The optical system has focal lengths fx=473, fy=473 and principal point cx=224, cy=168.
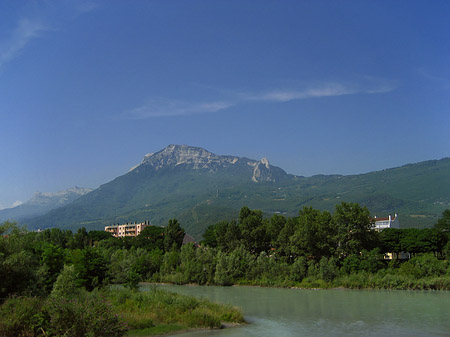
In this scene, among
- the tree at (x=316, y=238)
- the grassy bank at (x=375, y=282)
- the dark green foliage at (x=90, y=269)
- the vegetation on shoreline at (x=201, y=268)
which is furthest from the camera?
the tree at (x=316, y=238)

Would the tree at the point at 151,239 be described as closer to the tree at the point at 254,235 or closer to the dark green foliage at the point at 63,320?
the tree at the point at 254,235

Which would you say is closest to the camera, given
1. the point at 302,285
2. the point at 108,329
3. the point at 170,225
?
the point at 108,329

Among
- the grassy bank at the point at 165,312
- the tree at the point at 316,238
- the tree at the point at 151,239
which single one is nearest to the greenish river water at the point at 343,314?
the grassy bank at the point at 165,312

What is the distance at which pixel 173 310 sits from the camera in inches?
1182

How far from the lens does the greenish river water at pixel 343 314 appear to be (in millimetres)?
27891

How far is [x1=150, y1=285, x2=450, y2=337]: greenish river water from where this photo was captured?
1098 inches

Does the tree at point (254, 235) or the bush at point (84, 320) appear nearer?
the bush at point (84, 320)

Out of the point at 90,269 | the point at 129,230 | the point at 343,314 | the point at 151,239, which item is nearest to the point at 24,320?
the point at 90,269

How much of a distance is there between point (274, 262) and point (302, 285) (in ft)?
22.2

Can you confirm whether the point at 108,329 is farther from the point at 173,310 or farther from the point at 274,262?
the point at 274,262

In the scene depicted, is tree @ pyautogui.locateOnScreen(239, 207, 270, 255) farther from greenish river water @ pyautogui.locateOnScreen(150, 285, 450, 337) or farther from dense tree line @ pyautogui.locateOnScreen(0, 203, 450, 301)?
greenish river water @ pyautogui.locateOnScreen(150, 285, 450, 337)

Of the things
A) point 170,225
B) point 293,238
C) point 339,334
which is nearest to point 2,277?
point 339,334

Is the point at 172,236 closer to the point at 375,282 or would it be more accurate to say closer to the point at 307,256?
the point at 307,256

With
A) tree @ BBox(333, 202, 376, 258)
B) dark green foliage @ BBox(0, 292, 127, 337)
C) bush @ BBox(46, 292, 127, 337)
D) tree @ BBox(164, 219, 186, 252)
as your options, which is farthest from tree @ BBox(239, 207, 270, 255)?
bush @ BBox(46, 292, 127, 337)
